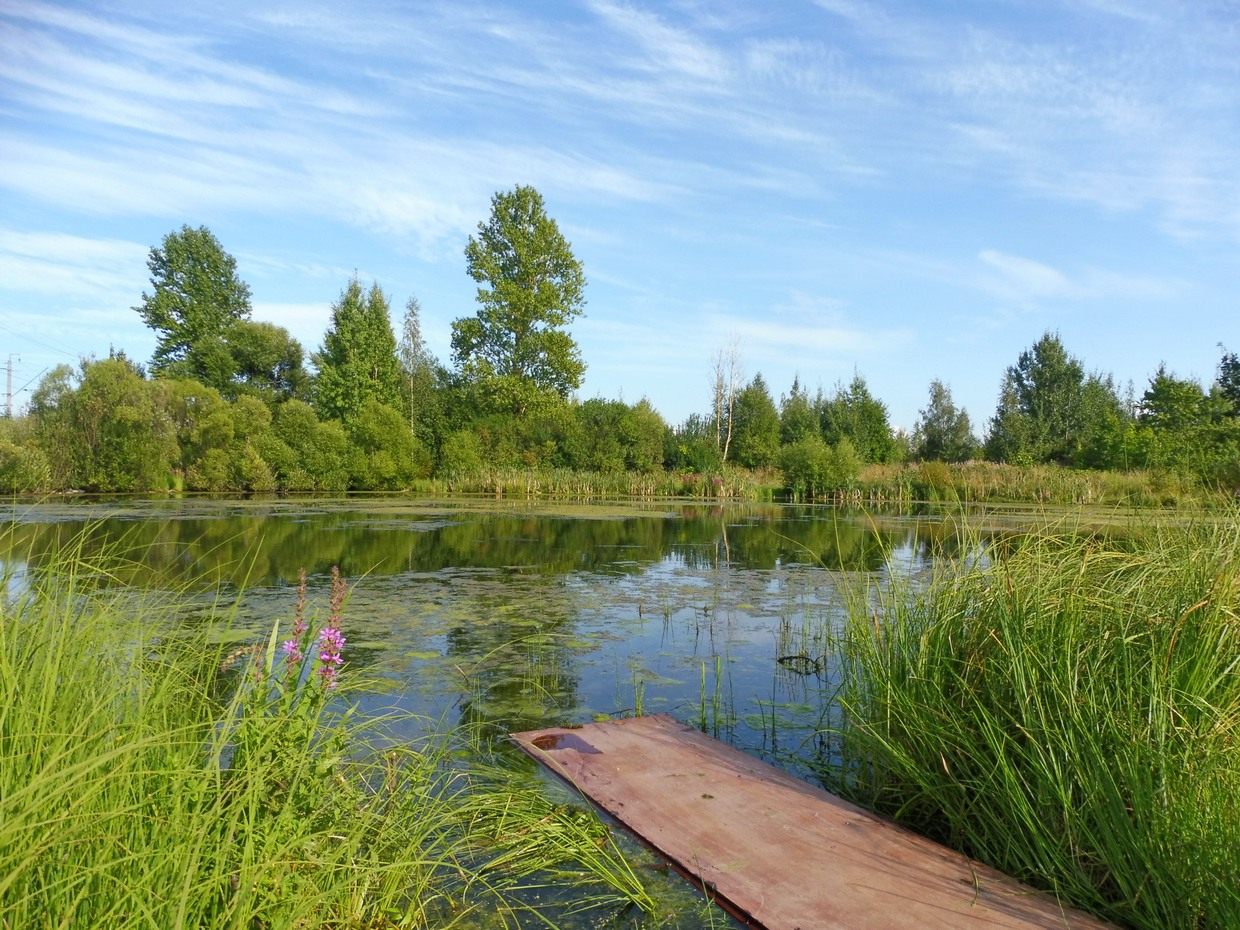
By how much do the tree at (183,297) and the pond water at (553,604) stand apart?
22116 millimetres

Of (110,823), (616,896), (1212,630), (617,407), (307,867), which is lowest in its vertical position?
(616,896)

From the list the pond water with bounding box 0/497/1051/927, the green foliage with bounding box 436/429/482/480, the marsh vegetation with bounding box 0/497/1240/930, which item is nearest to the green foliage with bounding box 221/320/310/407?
the green foliage with bounding box 436/429/482/480

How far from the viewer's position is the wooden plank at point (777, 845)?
2.30 meters

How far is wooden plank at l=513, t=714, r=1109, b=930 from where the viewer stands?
2.30 metres

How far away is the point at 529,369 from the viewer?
3191 cm

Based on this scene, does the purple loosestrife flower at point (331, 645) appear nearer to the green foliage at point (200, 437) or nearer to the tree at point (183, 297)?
the green foliage at point (200, 437)

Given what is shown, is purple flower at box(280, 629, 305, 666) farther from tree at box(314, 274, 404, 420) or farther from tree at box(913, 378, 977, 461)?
tree at box(913, 378, 977, 461)

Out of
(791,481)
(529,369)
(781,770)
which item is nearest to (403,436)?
(529,369)

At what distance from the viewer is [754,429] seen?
116 ft

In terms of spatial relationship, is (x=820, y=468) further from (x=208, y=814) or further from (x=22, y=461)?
(x=208, y=814)

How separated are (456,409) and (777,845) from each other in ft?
101

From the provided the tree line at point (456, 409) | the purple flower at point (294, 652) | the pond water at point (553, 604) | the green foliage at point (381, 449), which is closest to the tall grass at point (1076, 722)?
the pond water at point (553, 604)

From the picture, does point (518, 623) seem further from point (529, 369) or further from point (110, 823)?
point (529, 369)

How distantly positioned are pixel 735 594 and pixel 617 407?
2393 cm
